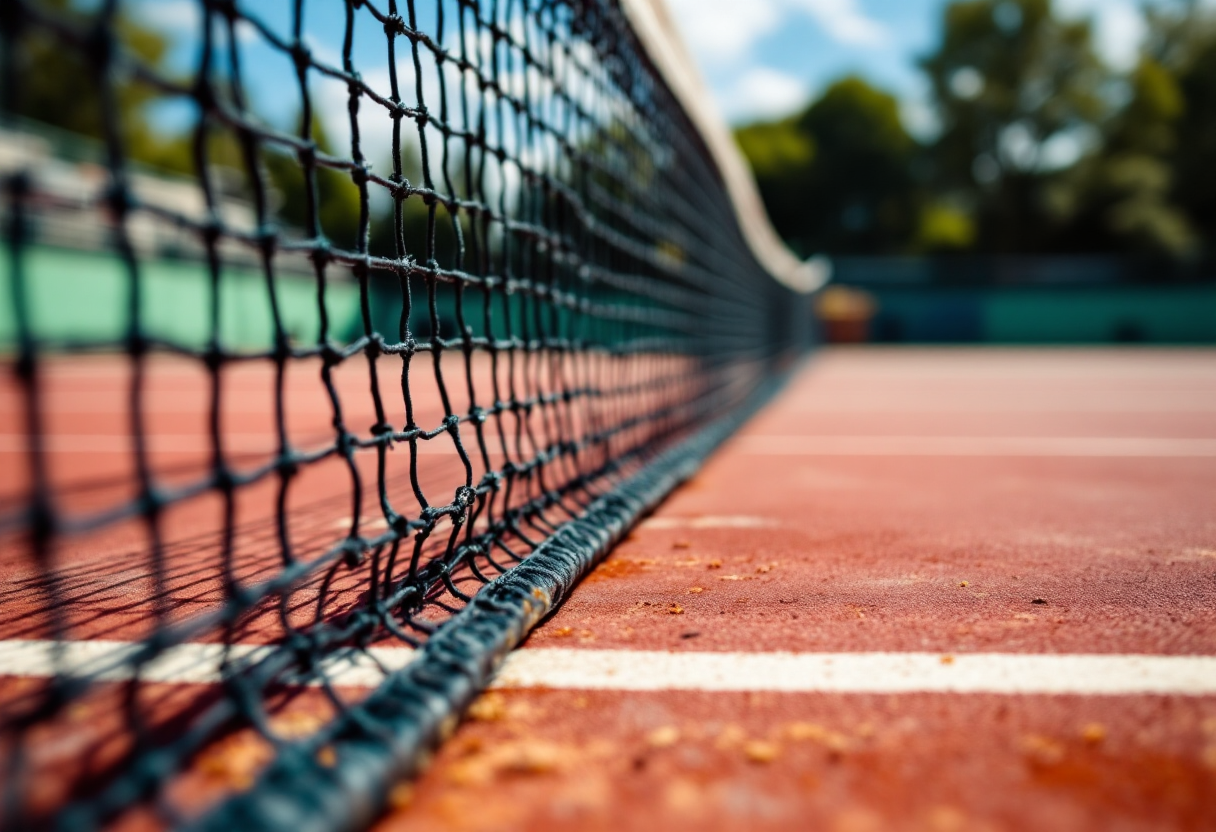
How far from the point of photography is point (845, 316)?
24000mm

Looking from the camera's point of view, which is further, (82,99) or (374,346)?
(82,99)

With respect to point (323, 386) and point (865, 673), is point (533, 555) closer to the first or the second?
point (865, 673)

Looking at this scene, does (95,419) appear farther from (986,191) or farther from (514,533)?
(986,191)

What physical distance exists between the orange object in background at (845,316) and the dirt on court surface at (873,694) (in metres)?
21.5

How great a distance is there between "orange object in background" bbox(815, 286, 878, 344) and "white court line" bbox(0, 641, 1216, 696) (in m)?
22.9

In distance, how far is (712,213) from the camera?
532 centimetres

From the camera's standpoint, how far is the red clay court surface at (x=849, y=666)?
3.03 ft

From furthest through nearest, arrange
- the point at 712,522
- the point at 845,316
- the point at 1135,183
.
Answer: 1. the point at 1135,183
2. the point at 845,316
3. the point at 712,522

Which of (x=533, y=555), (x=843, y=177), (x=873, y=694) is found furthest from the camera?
(x=843, y=177)

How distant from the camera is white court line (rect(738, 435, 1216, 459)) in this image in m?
3.78

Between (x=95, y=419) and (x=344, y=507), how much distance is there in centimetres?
395

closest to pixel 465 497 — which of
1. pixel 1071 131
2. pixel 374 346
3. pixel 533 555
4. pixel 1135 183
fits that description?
pixel 533 555

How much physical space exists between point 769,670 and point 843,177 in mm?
44821

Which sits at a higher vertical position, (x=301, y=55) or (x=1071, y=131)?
(x=1071, y=131)
